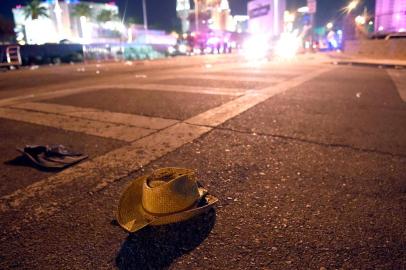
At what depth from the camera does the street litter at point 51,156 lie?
3.55 metres

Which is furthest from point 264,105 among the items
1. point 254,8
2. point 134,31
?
point 254,8

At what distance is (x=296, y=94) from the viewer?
27.1 ft

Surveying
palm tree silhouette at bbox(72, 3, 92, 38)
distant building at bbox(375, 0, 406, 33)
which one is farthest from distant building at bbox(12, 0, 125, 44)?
distant building at bbox(375, 0, 406, 33)

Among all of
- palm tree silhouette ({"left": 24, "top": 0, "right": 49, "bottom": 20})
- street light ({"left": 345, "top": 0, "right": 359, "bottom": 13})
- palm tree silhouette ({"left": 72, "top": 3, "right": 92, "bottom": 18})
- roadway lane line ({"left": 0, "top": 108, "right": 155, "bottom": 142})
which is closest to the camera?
roadway lane line ({"left": 0, "top": 108, "right": 155, "bottom": 142})

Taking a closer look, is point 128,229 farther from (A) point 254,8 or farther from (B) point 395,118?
(A) point 254,8

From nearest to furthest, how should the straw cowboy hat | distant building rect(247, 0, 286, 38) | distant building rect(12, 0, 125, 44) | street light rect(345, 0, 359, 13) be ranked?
1. the straw cowboy hat
2. street light rect(345, 0, 359, 13)
3. distant building rect(12, 0, 125, 44)
4. distant building rect(247, 0, 286, 38)

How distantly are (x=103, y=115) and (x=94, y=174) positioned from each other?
2.85 m

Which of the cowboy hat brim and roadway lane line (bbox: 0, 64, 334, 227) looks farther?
roadway lane line (bbox: 0, 64, 334, 227)

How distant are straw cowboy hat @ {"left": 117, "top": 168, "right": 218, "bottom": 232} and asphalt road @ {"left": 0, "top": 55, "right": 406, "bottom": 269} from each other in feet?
0.32

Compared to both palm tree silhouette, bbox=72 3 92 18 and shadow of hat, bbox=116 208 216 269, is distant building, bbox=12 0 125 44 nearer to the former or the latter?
palm tree silhouette, bbox=72 3 92 18

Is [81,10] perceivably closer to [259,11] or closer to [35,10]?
[35,10]

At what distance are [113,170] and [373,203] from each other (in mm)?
Answer: 2432

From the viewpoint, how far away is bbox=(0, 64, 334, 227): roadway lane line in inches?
106

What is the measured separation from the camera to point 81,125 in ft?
17.4
